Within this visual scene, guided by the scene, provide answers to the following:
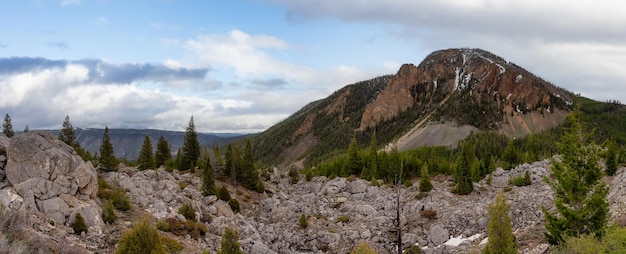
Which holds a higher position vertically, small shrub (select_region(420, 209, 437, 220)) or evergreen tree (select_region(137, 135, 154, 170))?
evergreen tree (select_region(137, 135, 154, 170))

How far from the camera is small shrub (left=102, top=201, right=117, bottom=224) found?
3277 cm

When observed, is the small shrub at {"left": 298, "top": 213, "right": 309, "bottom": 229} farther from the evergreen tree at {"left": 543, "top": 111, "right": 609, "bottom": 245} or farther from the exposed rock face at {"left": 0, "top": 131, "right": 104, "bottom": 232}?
the evergreen tree at {"left": 543, "top": 111, "right": 609, "bottom": 245}

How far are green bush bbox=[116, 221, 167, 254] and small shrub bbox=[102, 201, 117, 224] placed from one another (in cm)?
1056

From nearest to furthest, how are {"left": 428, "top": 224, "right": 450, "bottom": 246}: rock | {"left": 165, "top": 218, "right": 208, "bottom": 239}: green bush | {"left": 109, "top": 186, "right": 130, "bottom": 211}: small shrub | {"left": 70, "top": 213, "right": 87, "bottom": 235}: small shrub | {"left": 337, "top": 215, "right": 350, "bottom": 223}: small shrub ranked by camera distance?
{"left": 70, "top": 213, "right": 87, "bottom": 235}: small shrub → {"left": 165, "top": 218, "right": 208, "bottom": 239}: green bush → {"left": 109, "top": 186, "right": 130, "bottom": 211}: small shrub → {"left": 428, "top": 224, "right": 450, "bottom": 246}: rock → {"left": 337, "top": 215, "right": 350, "bottom": 223}: small shrub

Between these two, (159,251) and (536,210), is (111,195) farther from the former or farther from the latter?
(536,210)

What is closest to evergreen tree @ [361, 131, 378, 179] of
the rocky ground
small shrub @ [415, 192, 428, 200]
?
the rocky ground

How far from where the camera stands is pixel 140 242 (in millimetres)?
23500

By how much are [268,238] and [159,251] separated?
1933cm

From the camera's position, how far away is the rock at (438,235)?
40.8m

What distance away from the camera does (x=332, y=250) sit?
41469mm

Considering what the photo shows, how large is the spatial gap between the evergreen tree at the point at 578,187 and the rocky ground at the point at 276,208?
328 cm

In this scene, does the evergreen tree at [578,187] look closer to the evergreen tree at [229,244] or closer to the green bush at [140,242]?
the evergreen tree at [229,244]

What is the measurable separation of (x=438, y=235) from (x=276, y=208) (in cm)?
2101

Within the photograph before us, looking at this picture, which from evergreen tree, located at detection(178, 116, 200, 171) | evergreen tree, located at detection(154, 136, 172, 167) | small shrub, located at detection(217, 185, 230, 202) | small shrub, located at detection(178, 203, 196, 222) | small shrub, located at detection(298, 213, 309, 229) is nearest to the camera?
small shrub, located at detection(178, 203, 196, 222)
